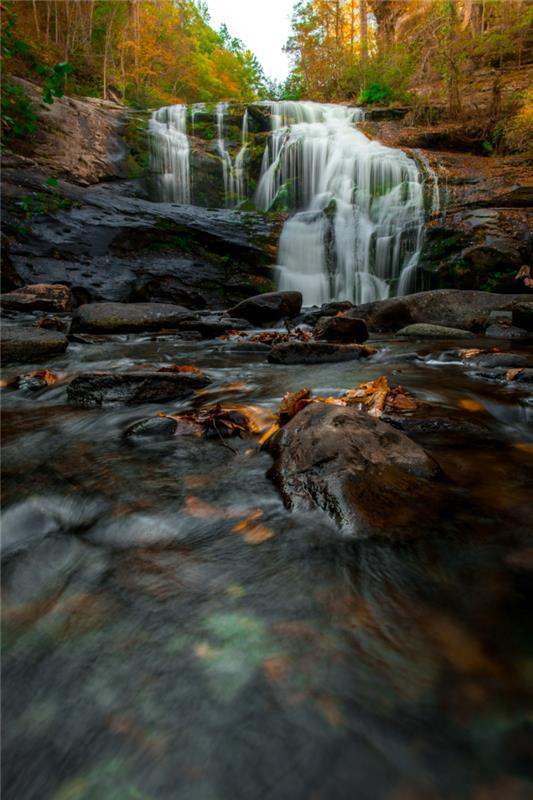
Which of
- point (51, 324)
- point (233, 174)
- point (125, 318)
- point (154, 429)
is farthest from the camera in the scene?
point (233, 174)

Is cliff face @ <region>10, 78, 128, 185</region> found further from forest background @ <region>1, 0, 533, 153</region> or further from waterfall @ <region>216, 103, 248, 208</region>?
waterfall @ <region>216, 103, 248, 208</region>

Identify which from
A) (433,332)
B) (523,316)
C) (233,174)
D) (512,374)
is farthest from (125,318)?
(233,174)

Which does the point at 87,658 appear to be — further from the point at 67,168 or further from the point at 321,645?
the point at 67,168

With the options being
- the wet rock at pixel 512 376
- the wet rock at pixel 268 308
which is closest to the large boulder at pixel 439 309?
the wet rock at pixel 268 308

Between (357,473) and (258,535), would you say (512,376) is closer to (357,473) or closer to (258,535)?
(357,473)

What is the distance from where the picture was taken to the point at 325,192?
1297cm

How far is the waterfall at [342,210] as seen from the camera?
432 inches

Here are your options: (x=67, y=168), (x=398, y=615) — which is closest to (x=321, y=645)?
(x=398, y=615)

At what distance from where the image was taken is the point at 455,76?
44.8 feet

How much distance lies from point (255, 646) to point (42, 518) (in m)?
1.22

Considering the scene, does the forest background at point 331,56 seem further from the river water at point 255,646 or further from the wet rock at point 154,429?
the river water at point 255,646

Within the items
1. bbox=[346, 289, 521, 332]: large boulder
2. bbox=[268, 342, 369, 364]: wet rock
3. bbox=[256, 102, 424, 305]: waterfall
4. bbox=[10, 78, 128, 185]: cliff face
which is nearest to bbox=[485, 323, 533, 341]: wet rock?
bbox=[346, 289, 521, 332]: large boulder

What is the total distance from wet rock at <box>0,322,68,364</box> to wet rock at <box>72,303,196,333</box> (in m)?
1.62

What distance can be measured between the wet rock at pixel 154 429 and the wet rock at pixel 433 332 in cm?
532
